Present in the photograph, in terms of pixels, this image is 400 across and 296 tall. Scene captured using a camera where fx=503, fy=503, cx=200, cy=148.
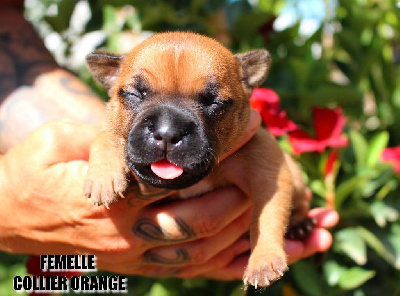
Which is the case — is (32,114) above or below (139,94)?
above

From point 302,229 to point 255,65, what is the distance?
1067 mm

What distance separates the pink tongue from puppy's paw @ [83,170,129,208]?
0.97 feet

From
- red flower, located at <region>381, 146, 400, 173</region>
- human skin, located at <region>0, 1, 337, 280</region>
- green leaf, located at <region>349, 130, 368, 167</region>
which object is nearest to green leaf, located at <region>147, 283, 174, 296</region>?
human skin, located at <region>0, 1, 337, 280</region>

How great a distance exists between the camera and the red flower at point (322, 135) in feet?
10.3

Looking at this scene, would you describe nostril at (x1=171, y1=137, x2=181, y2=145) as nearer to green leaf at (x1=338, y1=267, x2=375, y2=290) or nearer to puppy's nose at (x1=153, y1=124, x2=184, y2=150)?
puppy's nose at (x1=153, y1=124, x2=184, y2=150)

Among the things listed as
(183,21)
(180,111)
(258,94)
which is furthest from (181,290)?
(183,21)

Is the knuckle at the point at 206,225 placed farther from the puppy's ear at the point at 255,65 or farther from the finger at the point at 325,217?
the puppy's ear at the point at 255,65

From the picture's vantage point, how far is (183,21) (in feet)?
13.0

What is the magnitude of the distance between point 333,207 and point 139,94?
4.96ft

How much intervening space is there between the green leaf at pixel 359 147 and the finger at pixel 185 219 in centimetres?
109

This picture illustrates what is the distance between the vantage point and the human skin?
8.63ft

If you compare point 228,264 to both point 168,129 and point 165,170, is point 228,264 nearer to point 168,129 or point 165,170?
point 165,170

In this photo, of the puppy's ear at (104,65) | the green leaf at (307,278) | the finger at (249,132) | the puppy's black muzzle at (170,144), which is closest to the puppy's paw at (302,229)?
the green leaf at (307,278)

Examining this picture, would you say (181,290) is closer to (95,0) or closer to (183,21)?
(183,21)
